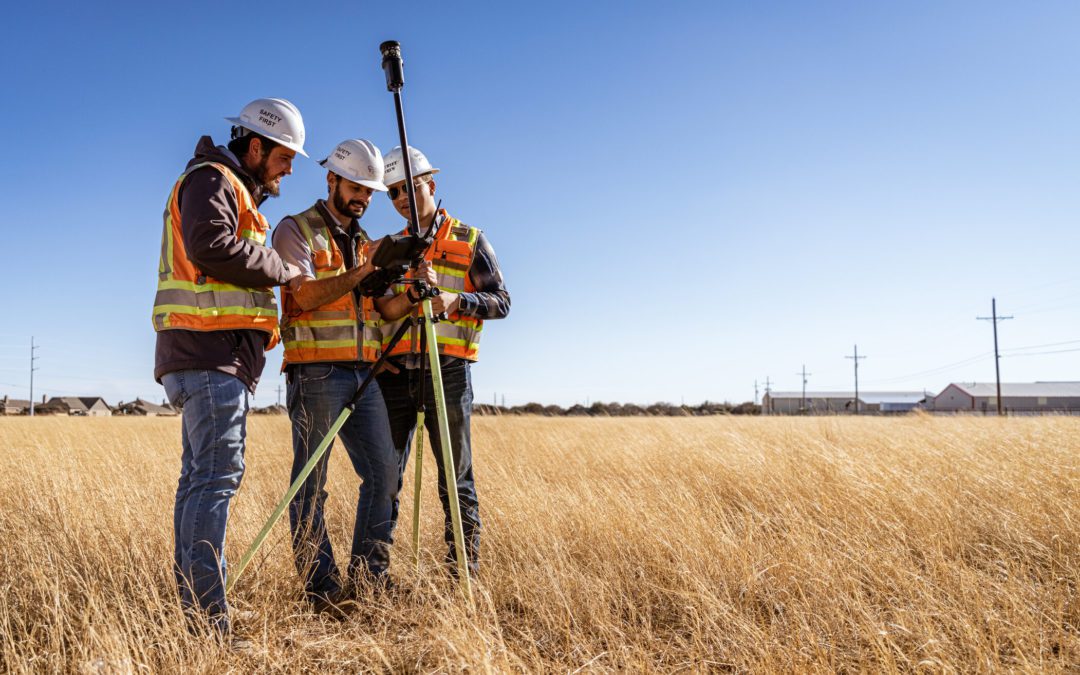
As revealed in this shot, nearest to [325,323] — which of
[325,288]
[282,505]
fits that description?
[325,288]

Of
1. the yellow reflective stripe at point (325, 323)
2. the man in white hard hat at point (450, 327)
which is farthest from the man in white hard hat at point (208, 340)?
the man in white hard hat at point (450, 327)

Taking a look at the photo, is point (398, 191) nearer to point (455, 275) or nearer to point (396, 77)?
point (455, 275)

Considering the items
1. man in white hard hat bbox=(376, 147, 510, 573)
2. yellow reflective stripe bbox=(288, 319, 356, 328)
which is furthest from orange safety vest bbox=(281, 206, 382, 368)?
man in white hard hat bbox=(376, 147, 510, 573)

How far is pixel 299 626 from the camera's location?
285 centimetres

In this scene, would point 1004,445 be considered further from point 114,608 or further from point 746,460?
point 114,608

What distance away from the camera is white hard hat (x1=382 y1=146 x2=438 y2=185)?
11.8ft

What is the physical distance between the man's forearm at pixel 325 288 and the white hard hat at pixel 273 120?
587 mm

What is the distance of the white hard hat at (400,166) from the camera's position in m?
3.58

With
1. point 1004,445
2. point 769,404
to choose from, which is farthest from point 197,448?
point 769,404

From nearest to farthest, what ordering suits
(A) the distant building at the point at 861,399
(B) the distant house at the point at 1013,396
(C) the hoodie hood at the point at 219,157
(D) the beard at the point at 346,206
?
(C) the hoodie hood at the point at 219,157, (D) the beard at the point at 346,206, (B) the distant house at the point at 1013,396, (A) the distant building at the point at 861,399

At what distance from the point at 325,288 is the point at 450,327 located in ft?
2.84

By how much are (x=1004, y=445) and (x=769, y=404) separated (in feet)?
222

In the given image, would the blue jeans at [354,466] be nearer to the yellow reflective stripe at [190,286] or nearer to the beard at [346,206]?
the yellow reflective stripe at [190,286]

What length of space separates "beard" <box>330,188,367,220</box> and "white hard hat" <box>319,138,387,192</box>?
12 cm
